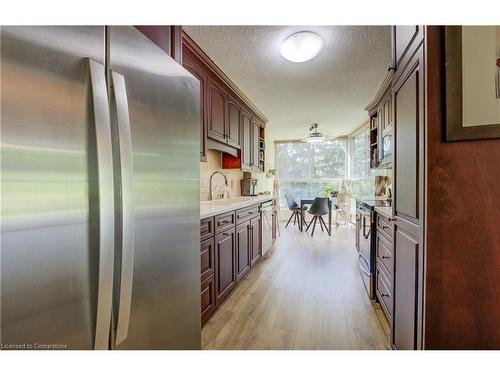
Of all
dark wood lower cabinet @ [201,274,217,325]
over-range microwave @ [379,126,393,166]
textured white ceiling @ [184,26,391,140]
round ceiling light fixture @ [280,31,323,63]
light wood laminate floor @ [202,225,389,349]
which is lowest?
light wood laminate floor @ [202,225,389,349]

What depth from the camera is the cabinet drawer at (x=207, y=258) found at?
1647 mm

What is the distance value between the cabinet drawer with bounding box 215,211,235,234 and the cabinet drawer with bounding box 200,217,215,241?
84 millimetres

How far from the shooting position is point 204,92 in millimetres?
2186

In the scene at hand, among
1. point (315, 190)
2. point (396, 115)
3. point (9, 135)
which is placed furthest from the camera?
point (315, 190)

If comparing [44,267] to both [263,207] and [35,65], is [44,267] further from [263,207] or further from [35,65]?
[263,207]

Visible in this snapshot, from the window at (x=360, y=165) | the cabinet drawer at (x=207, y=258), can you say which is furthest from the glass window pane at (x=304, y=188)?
the cabinet drawer at (x=207, y=258)

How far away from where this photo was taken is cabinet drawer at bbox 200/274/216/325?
1.69 meters

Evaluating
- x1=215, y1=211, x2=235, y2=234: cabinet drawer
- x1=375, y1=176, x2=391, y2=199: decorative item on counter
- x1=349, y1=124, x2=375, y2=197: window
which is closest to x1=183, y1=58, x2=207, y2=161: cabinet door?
x1=215, y1=211, x2=235, y2=234: cabinet drawer

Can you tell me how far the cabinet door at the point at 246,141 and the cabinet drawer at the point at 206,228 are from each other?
1.62m

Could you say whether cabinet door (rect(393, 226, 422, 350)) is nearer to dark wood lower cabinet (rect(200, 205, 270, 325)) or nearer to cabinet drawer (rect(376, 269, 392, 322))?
cabinet drawer (rect(376, 269, 392, 322))

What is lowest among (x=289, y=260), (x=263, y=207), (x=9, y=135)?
(x=289, y=260)
